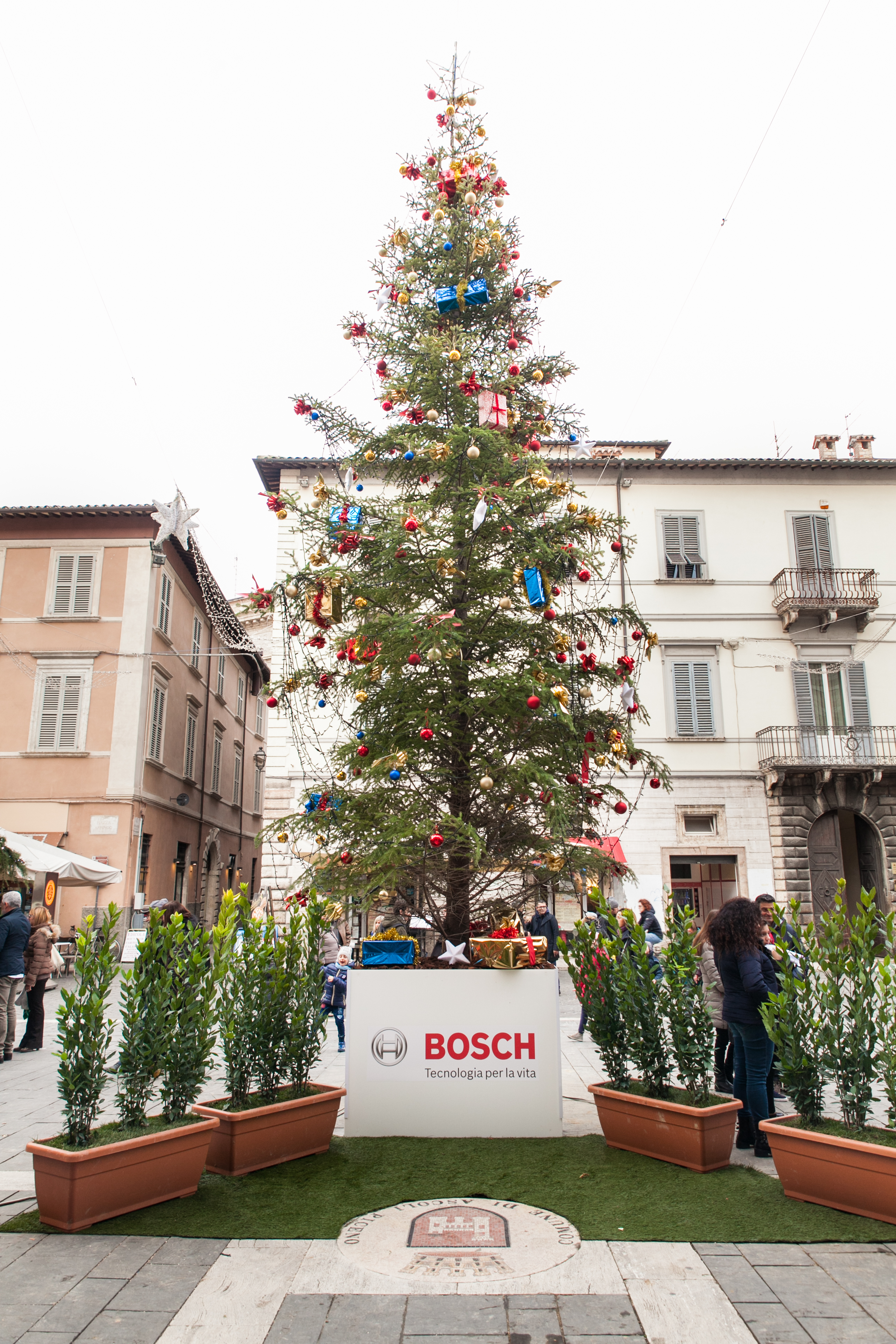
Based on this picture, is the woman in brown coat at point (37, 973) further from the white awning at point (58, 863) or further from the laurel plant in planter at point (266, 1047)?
the laurel plant in planter at point (266, 1047)

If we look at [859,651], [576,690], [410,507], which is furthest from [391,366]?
[859,651]

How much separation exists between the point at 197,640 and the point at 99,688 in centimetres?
580

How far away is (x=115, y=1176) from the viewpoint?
4570 millimetres

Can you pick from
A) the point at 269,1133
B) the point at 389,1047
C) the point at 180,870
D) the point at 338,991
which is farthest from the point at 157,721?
the point at 269,1133

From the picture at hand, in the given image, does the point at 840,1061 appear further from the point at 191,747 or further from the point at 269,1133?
the point at 191,747

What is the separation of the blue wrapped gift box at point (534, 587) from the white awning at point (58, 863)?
35.5 feet

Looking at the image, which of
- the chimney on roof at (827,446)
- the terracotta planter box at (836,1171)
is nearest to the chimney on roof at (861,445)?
the chimney on roof at (827,446)

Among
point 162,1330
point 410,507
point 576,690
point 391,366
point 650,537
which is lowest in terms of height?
point 162,1330

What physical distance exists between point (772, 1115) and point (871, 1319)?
277 centimetres

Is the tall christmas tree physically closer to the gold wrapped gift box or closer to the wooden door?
the gold wrapped gift box

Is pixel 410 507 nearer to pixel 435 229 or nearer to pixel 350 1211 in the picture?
pixel 435 229

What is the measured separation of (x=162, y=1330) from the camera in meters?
3.52

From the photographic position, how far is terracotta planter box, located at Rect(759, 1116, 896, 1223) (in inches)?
174

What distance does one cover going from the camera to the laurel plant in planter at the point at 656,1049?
5.43 meters
